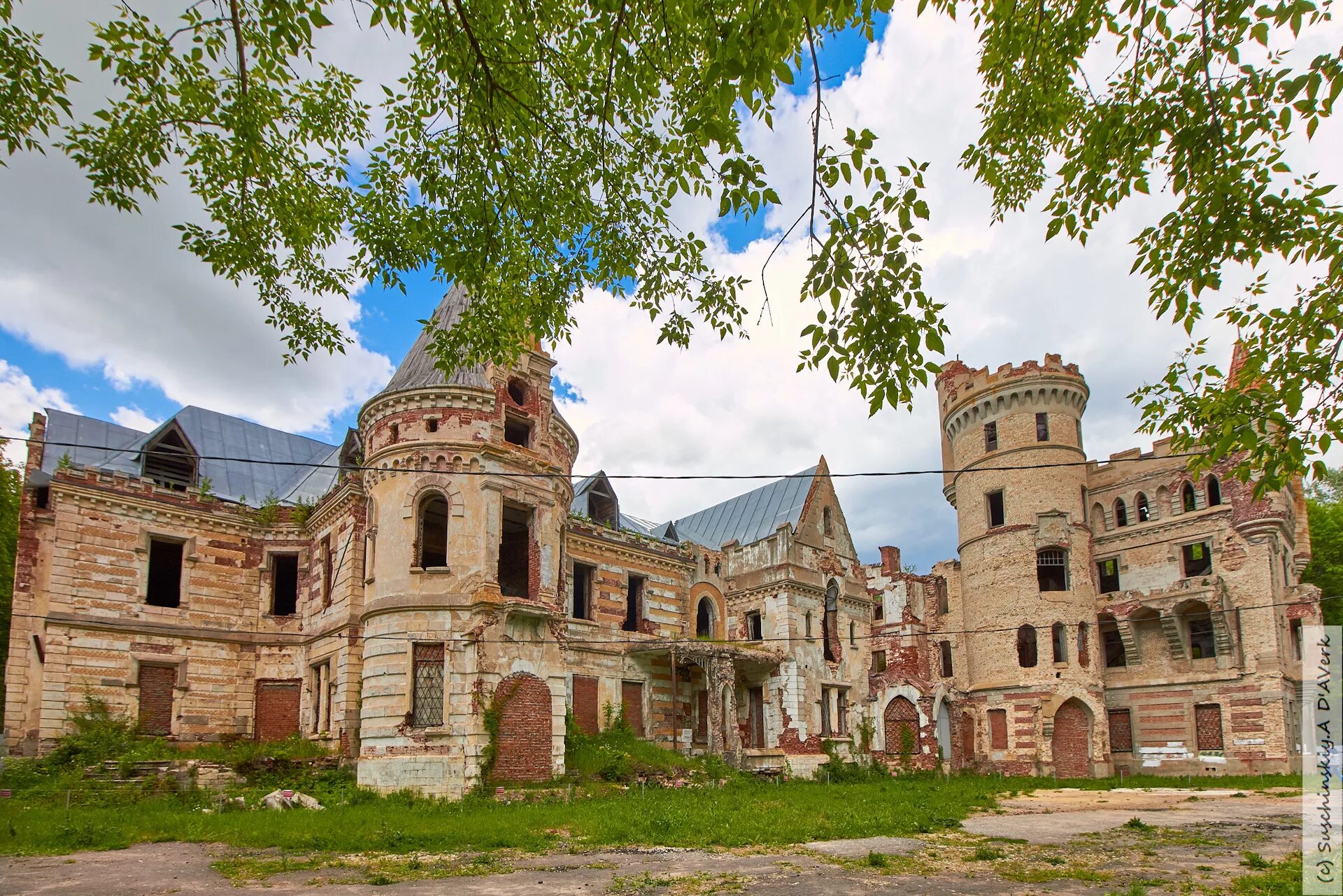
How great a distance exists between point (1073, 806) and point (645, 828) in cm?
1372

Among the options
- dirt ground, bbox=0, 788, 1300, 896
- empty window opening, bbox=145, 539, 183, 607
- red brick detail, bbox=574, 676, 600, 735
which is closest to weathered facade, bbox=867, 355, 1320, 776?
red brick detail, bbox=574, 676, 600, 735

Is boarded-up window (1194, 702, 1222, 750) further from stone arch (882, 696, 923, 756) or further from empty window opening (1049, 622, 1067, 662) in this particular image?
stone arch (882, 696, 923, 756)

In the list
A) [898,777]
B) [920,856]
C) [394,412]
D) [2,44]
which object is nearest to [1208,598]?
[898,777]

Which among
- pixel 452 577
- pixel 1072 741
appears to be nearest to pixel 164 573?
pixel 452 577

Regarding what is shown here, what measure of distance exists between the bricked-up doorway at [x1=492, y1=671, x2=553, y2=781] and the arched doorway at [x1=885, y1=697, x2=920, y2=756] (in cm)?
1834

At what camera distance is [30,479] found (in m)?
24.3

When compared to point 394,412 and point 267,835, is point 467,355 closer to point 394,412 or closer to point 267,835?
point 267,835

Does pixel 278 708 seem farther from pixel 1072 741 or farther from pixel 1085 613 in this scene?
pixel 1085 613

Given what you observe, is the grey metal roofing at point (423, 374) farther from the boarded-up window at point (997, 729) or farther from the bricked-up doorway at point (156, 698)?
the boarded-up window at point (997, 729)

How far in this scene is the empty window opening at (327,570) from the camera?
2639 cm

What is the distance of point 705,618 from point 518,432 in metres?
13.1

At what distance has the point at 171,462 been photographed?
2870 centimetres

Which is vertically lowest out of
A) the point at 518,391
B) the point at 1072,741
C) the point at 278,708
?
the point at 1072,741

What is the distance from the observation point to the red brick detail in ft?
92.3
